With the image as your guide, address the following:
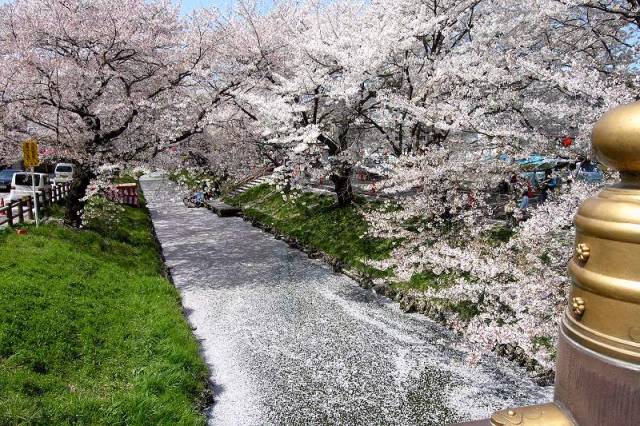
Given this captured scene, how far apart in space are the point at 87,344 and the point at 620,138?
8.28 meters

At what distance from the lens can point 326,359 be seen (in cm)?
899

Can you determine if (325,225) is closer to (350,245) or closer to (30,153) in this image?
(350,245)

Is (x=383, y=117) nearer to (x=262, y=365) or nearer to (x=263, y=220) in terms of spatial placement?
(x=262, y=365)

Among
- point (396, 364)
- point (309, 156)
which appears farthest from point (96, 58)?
point (396, 364)

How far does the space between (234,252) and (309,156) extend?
5.10 m

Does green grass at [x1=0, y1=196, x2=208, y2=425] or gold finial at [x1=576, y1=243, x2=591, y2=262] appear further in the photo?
green grass at [x1=0, y1=196, x2=208, y2=425]

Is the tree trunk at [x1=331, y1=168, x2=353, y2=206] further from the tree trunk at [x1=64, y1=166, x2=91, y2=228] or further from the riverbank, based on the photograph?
the tree trunk at [x1=64, y1=166, x2=91, y2=228]

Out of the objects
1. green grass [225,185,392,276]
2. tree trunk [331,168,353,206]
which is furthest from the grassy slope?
tree trunk [331,168,353,206]

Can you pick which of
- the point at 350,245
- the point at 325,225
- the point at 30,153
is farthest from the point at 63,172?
the point at 350,245

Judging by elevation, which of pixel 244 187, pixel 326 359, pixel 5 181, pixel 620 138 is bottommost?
pixel 326 359

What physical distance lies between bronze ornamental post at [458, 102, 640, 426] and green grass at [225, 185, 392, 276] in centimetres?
1270

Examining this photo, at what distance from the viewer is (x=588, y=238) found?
3.20 feet

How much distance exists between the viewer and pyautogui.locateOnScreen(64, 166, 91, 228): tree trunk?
582 inches

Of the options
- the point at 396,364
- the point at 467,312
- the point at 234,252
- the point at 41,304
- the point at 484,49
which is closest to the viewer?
the point at 41,304
